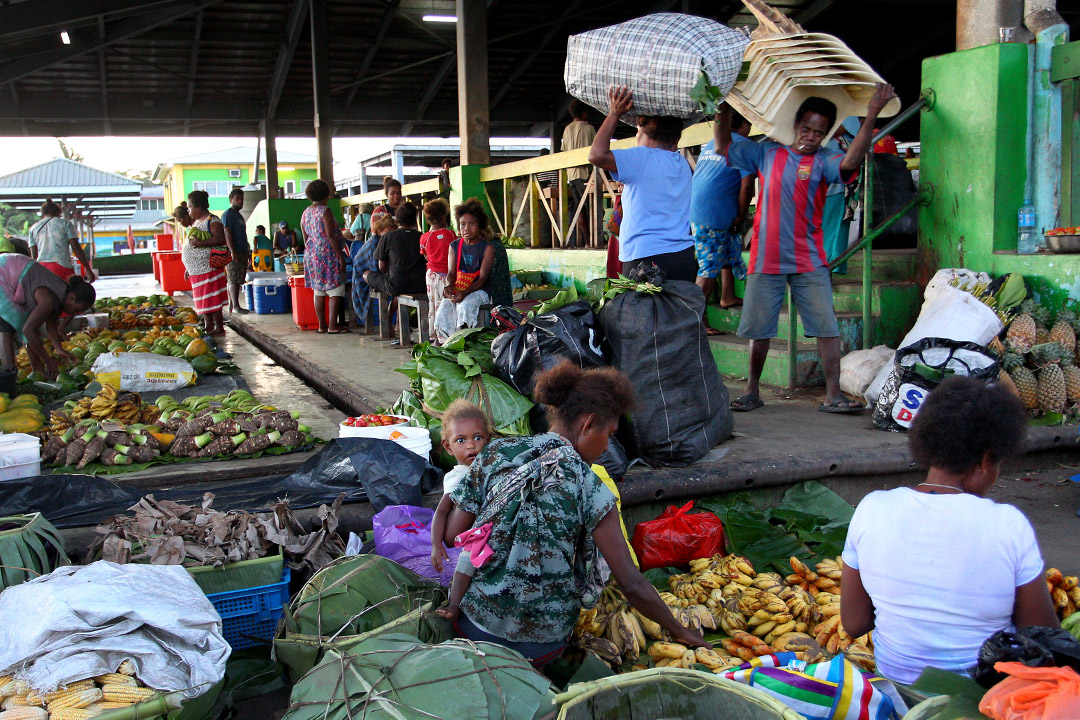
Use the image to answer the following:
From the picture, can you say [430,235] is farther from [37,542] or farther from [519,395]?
[37,542]

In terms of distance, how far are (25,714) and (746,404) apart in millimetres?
4146

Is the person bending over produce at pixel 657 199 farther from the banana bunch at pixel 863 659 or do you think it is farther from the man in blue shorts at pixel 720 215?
the banana bunch at pixel 863 659

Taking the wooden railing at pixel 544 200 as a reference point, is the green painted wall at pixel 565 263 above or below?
below

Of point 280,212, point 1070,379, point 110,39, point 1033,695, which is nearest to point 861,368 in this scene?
point 1070,379

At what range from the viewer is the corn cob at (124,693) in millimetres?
2215

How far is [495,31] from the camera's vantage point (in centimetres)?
1769

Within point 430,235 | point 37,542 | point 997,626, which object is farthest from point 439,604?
point 430,235

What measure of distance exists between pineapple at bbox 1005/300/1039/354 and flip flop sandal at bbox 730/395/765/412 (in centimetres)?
154

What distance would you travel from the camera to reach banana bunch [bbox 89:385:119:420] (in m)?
5.32

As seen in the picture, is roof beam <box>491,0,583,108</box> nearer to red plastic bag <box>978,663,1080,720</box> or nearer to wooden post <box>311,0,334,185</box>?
wooden post <box>311,0,334,185</box>

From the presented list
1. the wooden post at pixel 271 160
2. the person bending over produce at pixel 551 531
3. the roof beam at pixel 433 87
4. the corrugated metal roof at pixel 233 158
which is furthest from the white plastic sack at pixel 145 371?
the corrugated metal roof at pixel 233 158

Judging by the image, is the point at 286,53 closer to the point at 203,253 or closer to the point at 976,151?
the point at 203,253

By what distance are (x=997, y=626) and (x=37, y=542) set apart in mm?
3027

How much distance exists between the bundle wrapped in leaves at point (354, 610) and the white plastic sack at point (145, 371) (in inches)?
172
